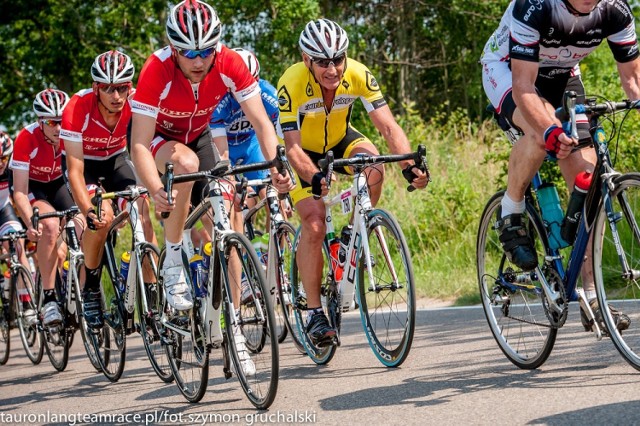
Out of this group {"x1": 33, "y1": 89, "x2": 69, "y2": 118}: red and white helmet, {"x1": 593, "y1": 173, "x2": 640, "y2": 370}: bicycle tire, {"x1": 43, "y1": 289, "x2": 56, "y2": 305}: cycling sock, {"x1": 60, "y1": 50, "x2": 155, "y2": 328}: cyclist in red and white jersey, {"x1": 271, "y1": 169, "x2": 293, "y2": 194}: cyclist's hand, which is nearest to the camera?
{"x1": 593, "y1": 173, "x2": 640, "y2": 370}: bicycle tire

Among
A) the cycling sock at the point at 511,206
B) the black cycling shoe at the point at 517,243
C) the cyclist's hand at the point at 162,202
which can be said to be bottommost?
the black cycling shoe at the point at 517,243

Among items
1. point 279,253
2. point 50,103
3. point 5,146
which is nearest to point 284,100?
point 279,253

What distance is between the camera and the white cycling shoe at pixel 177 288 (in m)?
6.89

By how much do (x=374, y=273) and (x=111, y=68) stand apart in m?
3.20

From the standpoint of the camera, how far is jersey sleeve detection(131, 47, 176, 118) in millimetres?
7012

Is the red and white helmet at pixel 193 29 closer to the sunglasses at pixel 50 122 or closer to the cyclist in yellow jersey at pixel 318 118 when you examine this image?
the cyclist in yellow jersey at pixel 318 118

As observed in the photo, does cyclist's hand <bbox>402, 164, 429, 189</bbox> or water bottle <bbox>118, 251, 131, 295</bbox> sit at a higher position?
cyclist's hand <bbox>402, 164, 429, 189</bbox>

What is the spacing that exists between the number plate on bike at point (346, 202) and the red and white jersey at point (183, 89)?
0.91 metres

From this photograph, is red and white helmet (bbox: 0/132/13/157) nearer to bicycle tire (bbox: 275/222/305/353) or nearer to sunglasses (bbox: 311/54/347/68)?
bicycle tire (bbox: 275/222/305/353)

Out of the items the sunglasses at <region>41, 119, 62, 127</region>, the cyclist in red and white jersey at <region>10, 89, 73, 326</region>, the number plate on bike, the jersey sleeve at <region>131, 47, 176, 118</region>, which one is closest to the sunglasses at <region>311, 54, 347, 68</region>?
the number plate on bike

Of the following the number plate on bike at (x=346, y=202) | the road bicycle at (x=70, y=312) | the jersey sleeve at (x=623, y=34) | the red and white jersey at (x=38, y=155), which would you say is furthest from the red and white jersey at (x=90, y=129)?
the jersey sleeve at (x=623, y=34)

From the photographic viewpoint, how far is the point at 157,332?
7574 mm

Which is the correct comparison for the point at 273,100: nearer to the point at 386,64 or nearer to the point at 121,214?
the point at 121,214

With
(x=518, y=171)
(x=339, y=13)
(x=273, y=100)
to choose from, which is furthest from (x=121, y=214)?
(x=339, y=13)
